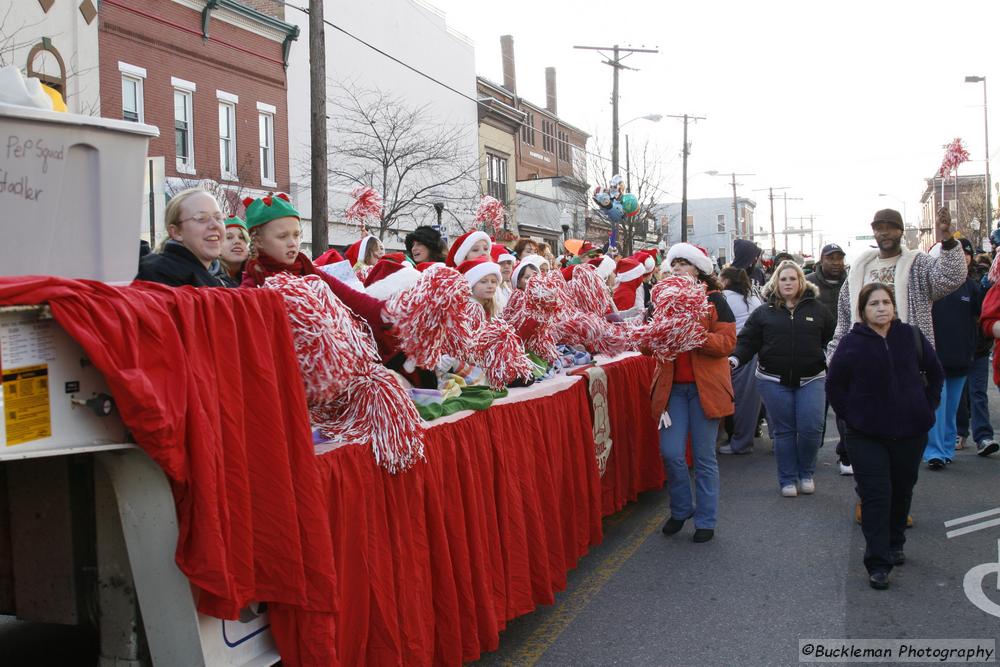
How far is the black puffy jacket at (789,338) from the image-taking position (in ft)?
25.2

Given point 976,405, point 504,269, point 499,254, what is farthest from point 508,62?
point 499,254

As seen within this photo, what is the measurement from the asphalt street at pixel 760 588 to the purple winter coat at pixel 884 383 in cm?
94

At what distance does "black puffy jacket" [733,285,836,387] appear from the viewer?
Answer: 7672 mm

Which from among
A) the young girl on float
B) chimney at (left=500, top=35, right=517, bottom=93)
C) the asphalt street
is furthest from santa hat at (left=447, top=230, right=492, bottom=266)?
chimney at (left=500, top=35, right=517, bottom=93)

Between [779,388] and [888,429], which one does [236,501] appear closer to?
[888,429]

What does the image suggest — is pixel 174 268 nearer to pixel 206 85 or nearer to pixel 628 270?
pixel 628 270

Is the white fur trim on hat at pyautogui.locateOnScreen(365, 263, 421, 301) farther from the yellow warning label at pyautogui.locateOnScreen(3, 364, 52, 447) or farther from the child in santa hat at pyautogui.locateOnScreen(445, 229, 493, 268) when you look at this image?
the yellow warning label at pyautogui.locateOnScreen(3, 364, 52, 447)

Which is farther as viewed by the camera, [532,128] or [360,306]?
[532,128]

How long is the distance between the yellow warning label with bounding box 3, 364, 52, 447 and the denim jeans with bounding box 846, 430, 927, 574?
443 cm

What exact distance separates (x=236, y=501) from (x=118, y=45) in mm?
16595

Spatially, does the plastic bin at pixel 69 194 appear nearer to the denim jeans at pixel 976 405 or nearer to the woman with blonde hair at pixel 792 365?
the woman with blonde hair at pixel 792 365

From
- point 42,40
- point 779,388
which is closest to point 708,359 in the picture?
point 779,388

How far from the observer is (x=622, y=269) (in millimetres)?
9414

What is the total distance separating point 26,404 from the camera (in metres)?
2.50
